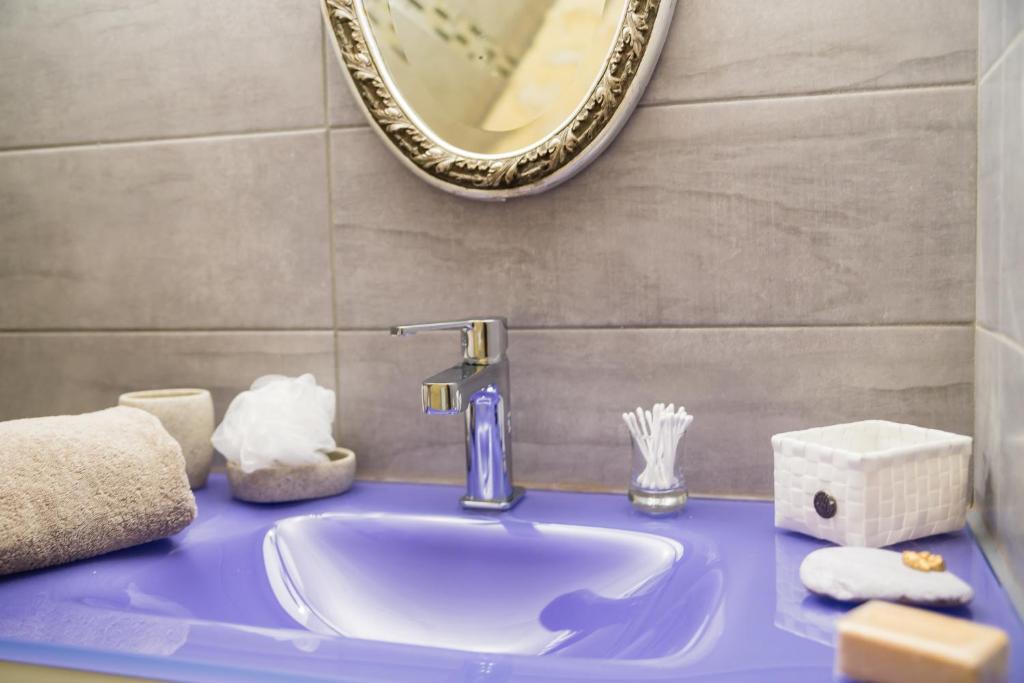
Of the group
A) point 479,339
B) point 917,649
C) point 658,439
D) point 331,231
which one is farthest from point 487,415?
point 917,649

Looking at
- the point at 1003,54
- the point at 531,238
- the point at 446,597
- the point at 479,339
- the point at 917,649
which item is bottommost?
the point at 446,597

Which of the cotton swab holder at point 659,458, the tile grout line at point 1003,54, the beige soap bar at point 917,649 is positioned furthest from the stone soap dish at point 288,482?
the tile grout line at point 1003,54

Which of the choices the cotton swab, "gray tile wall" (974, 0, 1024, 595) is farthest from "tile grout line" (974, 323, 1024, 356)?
the cotton swab

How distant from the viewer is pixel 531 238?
1.00m

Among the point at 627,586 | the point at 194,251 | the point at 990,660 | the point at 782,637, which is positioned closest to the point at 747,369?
the point at 627,586

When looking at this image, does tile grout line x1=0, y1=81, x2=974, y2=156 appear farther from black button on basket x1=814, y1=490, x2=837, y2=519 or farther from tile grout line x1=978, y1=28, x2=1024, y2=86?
black button on basket x1=814, y1=490, x2=837, y2=519

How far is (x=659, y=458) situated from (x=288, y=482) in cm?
43

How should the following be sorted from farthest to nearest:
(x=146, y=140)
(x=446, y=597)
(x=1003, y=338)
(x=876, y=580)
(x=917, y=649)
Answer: (x=146, y=140) → (x=446, y=597) → (x=1003, y=338) → (x=876, y=580) → (x=917, y=649)

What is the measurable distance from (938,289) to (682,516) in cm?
36

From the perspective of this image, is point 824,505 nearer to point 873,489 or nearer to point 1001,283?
point 873,489

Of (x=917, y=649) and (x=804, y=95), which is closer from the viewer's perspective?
(x=917, y=649)

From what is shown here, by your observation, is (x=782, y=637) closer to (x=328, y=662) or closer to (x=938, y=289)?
(x=328, y=662)

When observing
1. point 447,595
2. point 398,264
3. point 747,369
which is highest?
point 398,264

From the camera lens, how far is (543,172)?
0.96 meters
